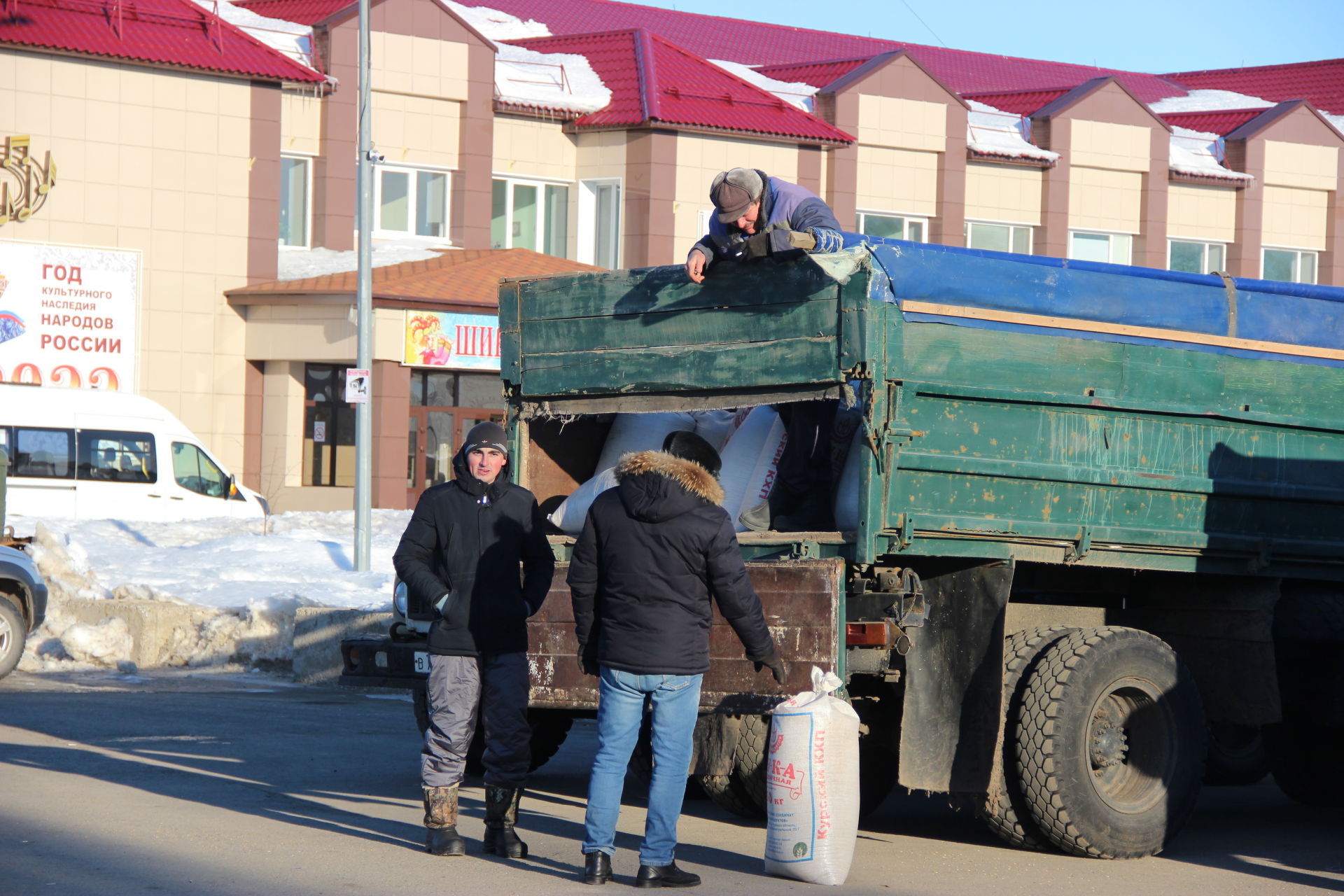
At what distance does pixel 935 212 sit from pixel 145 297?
1659 cm

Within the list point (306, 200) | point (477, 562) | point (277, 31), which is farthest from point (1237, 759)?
point (277, 31)

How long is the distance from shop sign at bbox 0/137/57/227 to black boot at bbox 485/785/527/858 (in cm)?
2262

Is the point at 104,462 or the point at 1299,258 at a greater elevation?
the point at 1299,258

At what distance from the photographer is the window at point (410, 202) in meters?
31.6

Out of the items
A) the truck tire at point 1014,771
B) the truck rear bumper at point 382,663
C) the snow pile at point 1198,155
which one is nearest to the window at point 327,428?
the snow pile at point 1198,155

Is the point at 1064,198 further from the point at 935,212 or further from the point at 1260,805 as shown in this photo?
the point at 1260,805

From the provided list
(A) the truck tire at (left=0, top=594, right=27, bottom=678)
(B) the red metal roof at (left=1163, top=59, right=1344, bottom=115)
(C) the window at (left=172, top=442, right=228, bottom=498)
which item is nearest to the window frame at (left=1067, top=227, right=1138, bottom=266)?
(B) the red metal roof at (left=1163, top=59, right=1344, bottom=115)

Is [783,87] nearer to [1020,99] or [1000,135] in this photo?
[1000,135]

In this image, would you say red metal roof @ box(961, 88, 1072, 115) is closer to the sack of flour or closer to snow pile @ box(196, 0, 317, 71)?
snow pile @ box(196, 0, 317, 71)

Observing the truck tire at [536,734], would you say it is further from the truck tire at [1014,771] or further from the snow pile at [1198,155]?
the snow pile at [1198,155]

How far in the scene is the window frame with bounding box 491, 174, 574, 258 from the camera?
32781 millimetres

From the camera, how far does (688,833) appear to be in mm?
8031

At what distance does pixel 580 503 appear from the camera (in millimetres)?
8422

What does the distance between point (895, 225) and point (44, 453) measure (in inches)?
774
